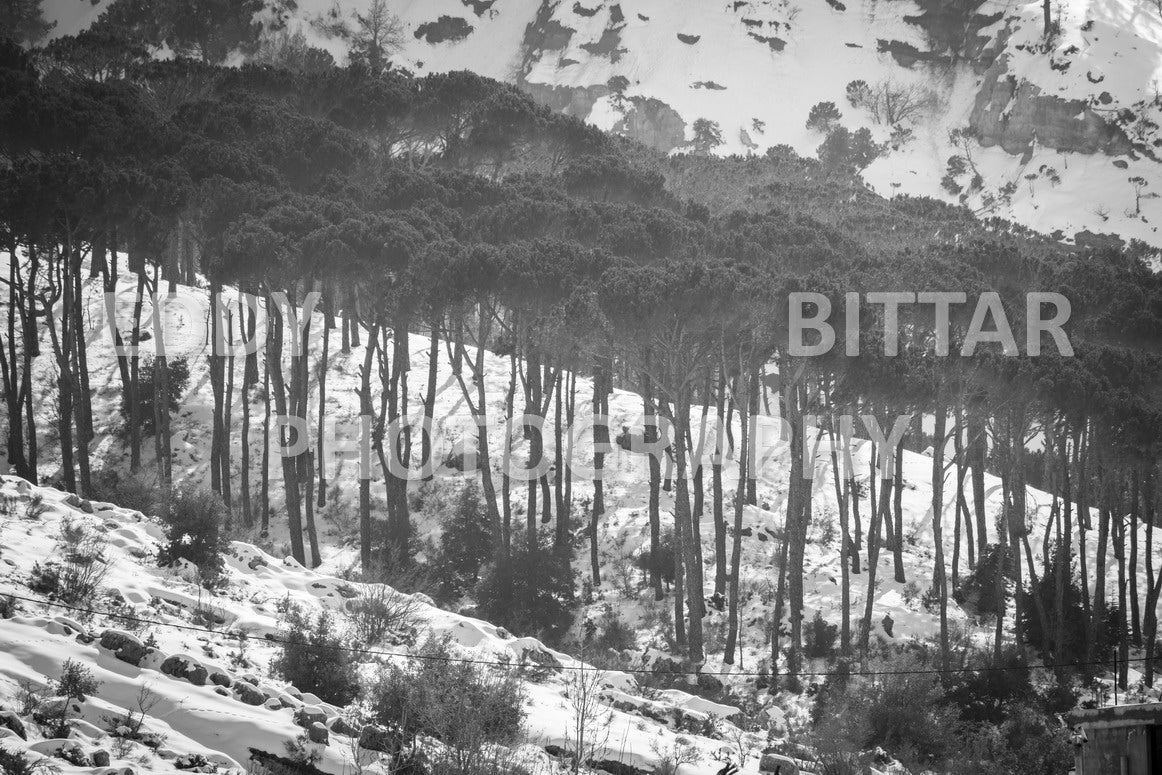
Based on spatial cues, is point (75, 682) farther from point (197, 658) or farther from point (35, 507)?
point (35, 507)

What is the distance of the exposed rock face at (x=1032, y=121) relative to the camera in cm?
6969

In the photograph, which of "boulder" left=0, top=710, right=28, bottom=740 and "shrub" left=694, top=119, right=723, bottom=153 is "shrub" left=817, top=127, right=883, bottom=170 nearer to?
"shrub" left=694, top=119, right=723, bottom=153

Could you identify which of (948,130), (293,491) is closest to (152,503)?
(293,491)

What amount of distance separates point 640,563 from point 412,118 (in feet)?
56.6

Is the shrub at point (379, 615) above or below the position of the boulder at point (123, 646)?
below

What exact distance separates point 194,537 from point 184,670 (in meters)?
5.10

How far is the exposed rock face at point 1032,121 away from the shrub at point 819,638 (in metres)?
55.3

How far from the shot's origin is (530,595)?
80.5ft

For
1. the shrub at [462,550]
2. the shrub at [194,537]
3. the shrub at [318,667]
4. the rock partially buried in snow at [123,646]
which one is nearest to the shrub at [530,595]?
the shrub at [462,550]

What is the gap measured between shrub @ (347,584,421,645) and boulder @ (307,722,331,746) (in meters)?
3.62

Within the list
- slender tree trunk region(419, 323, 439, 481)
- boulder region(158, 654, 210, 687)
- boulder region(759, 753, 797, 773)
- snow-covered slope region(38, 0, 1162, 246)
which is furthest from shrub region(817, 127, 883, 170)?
boulder region(158, 654, 210, 687)

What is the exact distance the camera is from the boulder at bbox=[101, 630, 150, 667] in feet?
39.9

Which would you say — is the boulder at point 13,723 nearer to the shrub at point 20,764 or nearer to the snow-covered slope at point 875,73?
the shrub at point 20,764

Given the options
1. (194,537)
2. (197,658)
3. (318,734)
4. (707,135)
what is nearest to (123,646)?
(197,658)
